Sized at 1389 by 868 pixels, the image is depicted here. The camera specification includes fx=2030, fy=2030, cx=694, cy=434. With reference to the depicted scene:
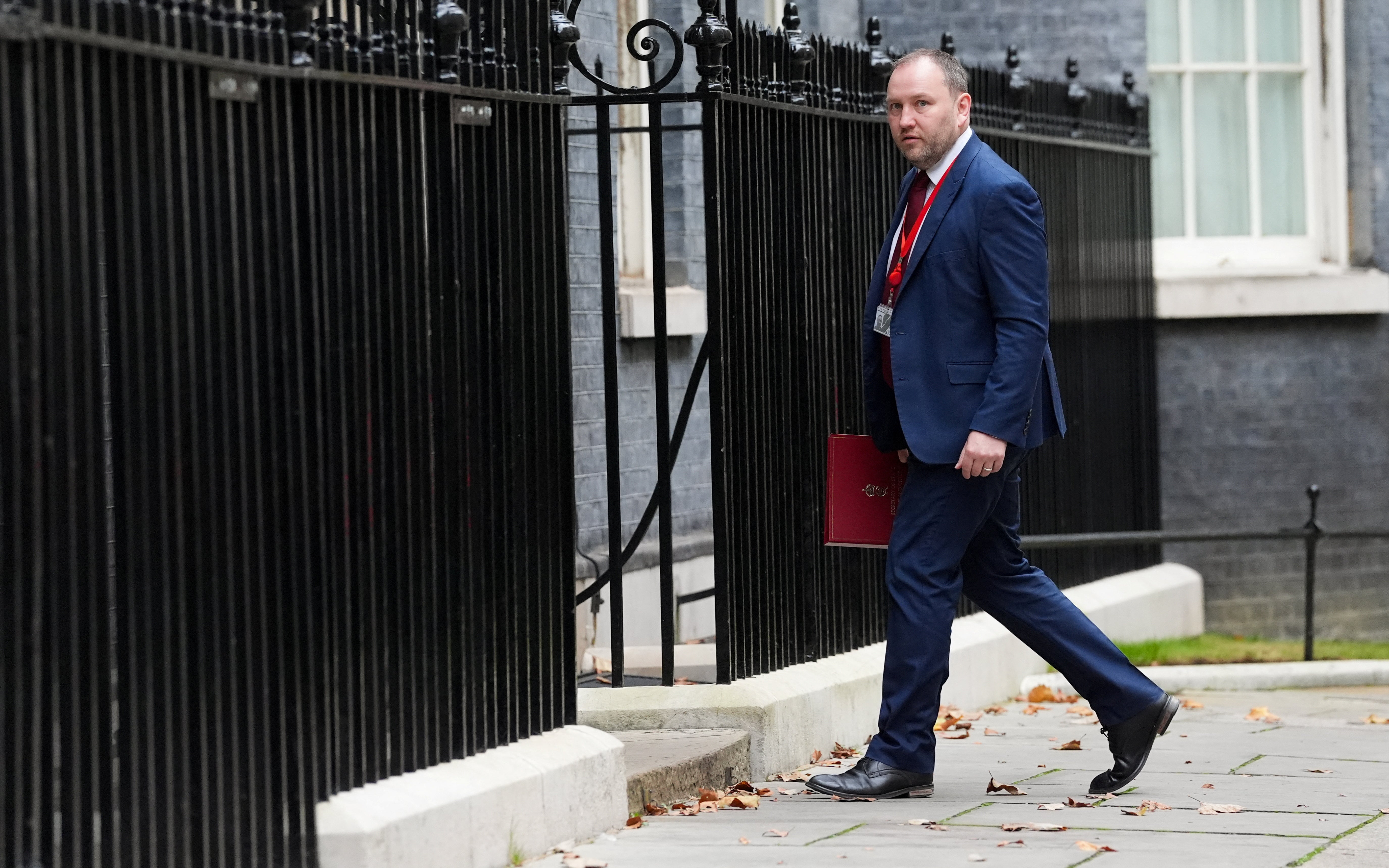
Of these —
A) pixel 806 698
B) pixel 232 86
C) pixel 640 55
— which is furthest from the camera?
pixel 806 698

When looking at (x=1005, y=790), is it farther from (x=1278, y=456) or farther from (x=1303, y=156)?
(x=1303, y=156)

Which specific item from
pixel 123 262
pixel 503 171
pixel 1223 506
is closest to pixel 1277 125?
pixel 1223 506

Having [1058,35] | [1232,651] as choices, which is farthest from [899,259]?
[1058,35]

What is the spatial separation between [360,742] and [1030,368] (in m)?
2.01

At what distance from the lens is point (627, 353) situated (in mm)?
9492

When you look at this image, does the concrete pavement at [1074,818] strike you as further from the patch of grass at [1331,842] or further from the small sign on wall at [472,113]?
the small sign on wall at [472,113]

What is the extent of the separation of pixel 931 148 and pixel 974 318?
19.2 inches

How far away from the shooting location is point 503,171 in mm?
5117

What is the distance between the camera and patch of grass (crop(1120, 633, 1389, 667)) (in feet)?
29.7

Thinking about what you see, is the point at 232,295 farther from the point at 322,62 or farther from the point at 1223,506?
the point at 1223,506

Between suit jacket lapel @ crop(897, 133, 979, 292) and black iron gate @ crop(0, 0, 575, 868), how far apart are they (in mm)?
→ 951

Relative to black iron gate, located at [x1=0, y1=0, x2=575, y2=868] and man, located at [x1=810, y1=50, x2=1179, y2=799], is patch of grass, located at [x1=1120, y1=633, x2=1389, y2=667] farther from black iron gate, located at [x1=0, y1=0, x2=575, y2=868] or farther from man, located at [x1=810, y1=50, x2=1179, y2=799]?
black iron gate, located at [x1=0, y1=0, x2=575, y2=868]

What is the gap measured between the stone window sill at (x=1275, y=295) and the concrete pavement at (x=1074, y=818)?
4.27 meters

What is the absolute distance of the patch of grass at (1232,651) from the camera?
29.7 feet
